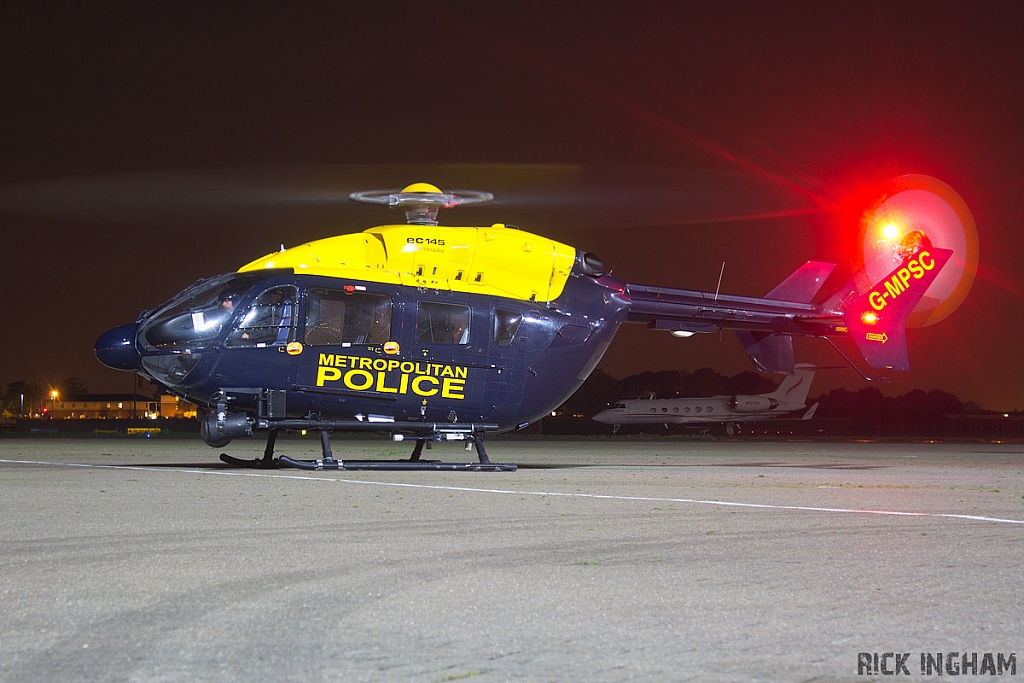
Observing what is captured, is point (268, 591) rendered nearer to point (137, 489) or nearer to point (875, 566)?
point (875, 566)

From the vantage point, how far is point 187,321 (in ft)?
44.8

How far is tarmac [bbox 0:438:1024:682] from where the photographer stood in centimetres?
339

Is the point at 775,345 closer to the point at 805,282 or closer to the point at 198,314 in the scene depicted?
the point at 805,282

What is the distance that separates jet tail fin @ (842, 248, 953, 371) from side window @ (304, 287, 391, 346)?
428 inches

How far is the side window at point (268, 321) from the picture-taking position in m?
13.7

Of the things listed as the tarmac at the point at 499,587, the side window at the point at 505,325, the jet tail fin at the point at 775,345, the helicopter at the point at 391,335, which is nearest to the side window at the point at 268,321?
the helicopter at the point at 391,335

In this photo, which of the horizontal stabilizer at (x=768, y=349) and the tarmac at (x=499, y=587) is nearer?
the tarmac at (x=499, y=587)

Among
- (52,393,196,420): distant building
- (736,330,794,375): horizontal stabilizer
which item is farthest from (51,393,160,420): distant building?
(736,330,794,375): horizontal stabilizer

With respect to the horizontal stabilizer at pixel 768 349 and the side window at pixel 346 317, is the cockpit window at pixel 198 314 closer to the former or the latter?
the side window at pixel 346 317

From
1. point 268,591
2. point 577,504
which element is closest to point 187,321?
point 577,504

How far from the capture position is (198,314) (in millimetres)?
13664

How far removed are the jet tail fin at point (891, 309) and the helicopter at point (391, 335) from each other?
6613mm

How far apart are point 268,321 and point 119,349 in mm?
2346

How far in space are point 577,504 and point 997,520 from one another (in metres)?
3.69
